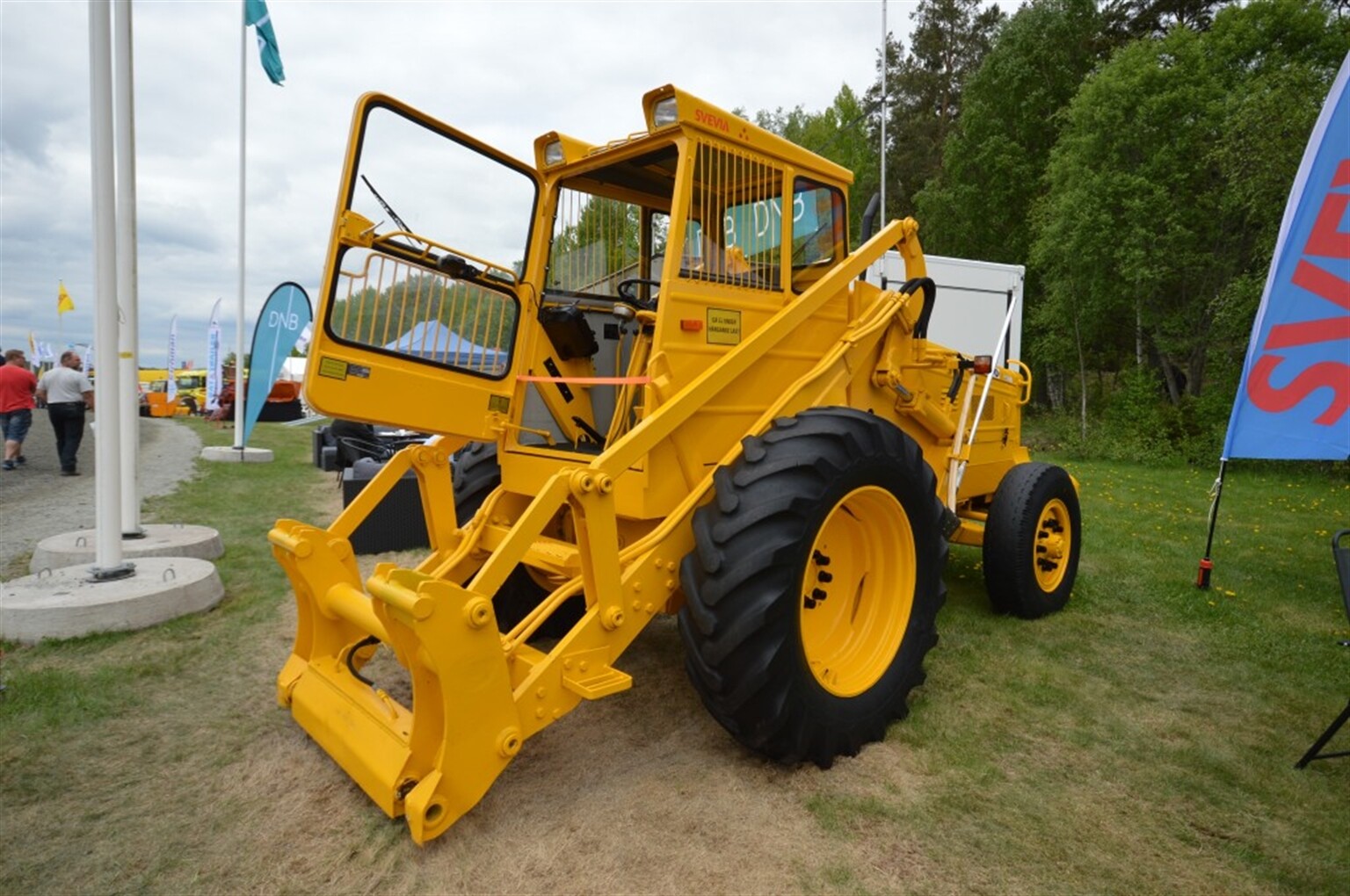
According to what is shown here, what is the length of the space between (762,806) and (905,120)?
3036cm

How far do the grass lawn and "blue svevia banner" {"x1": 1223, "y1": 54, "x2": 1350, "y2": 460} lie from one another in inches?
51.1

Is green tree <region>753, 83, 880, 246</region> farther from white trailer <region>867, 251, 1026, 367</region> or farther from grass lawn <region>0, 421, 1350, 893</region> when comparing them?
grass lawn <region>0, 421, 1350, 893</region>

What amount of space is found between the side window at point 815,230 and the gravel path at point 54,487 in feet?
13.0

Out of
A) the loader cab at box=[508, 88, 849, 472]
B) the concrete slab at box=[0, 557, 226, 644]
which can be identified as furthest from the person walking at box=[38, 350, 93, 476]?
the loader cab at box=[508, 88, 849, 472]

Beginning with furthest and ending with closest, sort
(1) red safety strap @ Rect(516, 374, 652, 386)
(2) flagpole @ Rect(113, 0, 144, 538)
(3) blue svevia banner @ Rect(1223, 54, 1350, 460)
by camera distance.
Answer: (2) flagpole @ Rect(113, 0, 144, 538), (3) blue svevia banner @ Rect(1223, 54, 1350, 460), (1) red safety strap @ Rect(516, 374, 652, 386)

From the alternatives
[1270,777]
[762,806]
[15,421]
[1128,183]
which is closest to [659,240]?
[762,806]

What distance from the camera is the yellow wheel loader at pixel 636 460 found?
2750 mm

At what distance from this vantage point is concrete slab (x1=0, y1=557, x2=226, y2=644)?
4.25m

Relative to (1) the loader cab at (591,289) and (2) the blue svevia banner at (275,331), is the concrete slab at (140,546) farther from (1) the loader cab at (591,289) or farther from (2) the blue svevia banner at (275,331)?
(2) the blue svevia banner at (275,331)

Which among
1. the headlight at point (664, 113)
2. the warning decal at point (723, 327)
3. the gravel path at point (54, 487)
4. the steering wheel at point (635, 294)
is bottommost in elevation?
Result: the gravel path at point (54, 487)

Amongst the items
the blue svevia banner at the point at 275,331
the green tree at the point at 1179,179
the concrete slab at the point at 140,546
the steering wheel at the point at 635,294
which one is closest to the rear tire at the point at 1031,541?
the steering wheel at the point at 635,294

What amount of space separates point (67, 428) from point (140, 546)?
749 cm

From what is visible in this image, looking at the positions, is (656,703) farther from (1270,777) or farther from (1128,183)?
(1128,183)

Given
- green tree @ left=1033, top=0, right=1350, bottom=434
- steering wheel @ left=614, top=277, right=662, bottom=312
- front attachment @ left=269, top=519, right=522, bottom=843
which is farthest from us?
green tree @ left=1033, top=0, right=1350, bottom=434
